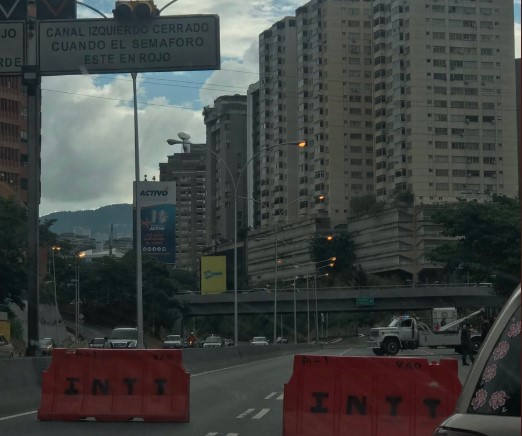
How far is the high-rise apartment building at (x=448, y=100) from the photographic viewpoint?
410ft

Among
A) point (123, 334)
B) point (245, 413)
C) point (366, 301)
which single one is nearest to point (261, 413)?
point (245, 413)

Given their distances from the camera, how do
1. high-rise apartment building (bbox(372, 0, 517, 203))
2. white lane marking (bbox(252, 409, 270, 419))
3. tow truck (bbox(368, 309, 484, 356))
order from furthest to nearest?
high-rise apartment building (bbox(372, 0, 517, 203)) → tow truck (bbox(368, 309, 484, 356)) → white lane marking (bbox(252, 409, 270, 419))

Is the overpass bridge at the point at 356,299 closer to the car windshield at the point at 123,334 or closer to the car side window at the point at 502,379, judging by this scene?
the car windshield at the point at 123,334

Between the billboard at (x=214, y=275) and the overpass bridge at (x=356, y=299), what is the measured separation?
31256 mm

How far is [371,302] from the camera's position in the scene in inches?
3445

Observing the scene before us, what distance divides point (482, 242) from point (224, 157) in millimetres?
116188

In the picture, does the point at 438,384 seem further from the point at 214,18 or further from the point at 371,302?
Answer: the point at 371,302

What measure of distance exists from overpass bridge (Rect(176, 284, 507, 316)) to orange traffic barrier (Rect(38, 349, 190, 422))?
6622 cm

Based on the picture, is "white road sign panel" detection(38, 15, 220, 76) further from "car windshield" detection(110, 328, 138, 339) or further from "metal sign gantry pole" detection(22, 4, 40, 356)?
"car windshield" detection(110, 328, 138, 339)

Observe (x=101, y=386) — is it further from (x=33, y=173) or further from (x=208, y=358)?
(x=208, y=358)

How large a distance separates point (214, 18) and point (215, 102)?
537 feet

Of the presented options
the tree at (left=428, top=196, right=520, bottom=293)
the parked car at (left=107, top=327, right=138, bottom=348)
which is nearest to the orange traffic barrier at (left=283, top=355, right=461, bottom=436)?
the parked car at (left=107, top=327, right=138, bottom=348)

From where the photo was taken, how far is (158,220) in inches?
1594

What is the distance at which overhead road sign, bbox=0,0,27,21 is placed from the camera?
21.5 meters
